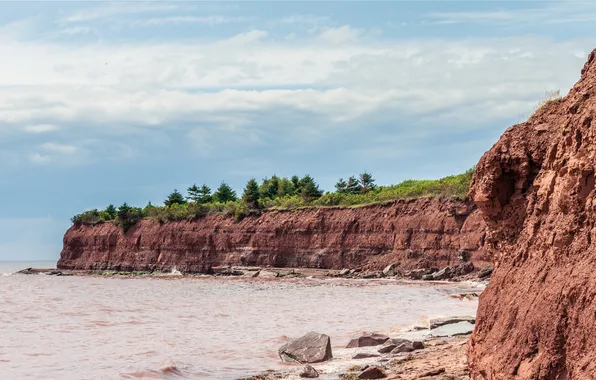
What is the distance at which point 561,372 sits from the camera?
6883mm

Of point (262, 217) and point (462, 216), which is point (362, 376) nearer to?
point (462, 216)

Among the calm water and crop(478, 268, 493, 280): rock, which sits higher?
crop(478, 268, 493, 280): rock

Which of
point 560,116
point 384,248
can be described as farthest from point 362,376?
point 384,248

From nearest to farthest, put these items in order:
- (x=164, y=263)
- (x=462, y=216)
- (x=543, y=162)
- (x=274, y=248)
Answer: (x=543, y=162)
(x=462, y=216)
(x=274, y=248)
(x=164, y=263)

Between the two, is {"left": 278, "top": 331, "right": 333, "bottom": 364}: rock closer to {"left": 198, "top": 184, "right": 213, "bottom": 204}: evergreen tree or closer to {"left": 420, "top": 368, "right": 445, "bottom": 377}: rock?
{"left": 420, "top": 368, "right": 445, "bottom": 377}: rock

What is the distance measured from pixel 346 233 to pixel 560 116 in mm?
56448

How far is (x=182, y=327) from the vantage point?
77.0ft

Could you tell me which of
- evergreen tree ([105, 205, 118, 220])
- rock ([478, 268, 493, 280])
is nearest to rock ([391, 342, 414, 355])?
rock ([478, 268, 493, 280])

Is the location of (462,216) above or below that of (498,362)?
above

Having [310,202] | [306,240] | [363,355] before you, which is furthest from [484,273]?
[363,355]

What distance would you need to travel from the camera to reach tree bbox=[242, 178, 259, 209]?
253ft

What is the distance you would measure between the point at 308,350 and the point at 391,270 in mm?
42265

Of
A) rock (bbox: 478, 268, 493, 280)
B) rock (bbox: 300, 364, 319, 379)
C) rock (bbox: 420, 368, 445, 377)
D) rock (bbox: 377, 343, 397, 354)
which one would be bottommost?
rock (bbox: 300, 364, 319, 379)

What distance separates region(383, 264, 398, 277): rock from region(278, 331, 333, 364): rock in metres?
40.7
